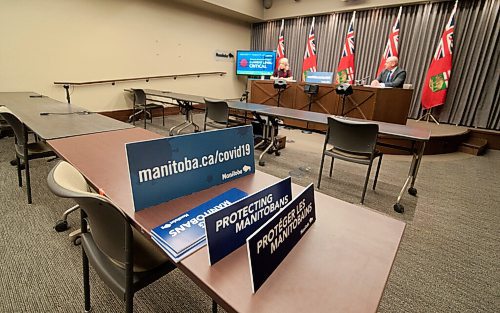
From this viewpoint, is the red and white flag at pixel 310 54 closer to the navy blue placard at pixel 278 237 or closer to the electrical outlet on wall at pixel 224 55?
the electrical outlet on wall at pixel 224 55

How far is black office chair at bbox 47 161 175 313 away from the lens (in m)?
0.77

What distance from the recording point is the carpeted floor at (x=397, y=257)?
1.31 meters

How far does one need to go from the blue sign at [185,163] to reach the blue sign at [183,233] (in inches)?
5.0

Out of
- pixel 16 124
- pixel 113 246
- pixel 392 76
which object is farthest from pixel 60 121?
pixel 392 76

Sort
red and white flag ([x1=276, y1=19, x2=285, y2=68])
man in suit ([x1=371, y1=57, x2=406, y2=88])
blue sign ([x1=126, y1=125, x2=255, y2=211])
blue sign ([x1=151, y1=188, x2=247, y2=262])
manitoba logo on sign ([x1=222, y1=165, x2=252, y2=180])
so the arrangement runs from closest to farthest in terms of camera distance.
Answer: blue sign ([x1=151, y1=188, x2=247, y2=262]) → blue sign ([x1=126, y1=125, x2=255, y2=211]) → manitoba logo on sign ([x1=222, y1=165, x2=252, y2=180]) → man in suit ([x1=371, y1=57, x2=406, y2=88]) → red and white flag ([x1=276, y1=19, x2=285, y2=68])

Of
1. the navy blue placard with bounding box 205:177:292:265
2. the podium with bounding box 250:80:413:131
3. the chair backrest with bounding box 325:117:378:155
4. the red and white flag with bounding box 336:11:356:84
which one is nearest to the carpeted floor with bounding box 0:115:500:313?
the navy blue placard with bounding box 205:177:292:265

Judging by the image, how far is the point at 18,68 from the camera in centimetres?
411

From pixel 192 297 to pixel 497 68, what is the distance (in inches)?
257

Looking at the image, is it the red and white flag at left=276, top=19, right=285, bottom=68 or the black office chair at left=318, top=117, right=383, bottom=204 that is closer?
the black office chair at left=318, top=117, right=383, bottom=204

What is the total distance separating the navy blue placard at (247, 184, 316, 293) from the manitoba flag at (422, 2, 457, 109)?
587 cm

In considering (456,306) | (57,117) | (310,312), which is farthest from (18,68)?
(456,306)

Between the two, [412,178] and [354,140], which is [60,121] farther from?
[412,178]

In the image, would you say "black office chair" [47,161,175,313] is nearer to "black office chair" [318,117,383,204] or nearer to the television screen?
"black office chair" [318,117,383,204]

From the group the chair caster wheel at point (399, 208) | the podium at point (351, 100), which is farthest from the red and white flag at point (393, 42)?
the chair caster wheel at point (399, 208)
